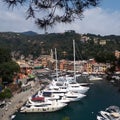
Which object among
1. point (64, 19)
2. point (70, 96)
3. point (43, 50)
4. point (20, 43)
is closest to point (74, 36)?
point (43, 50)

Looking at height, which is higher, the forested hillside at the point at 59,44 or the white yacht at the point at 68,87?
the forested hillside at the point at 59,44

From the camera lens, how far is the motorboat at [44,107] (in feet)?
103

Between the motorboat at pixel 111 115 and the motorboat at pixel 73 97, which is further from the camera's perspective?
the motorboat at pixel 73 97

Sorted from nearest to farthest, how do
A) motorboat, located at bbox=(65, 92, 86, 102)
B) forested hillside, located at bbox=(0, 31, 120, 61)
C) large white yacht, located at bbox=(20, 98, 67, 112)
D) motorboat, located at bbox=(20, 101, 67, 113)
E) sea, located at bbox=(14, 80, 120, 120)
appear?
sea, located at bbox=(14, 80, 120, 120) < motorboat, located at bbox=(20, 101, 67, 113) < large white yacht, located at bbox=(20, 98, 67, 112) < motorboat, located at bbox=(65, 92, 86, 102) < forested hillside, located at bbox=(0, 31, 120, 61)

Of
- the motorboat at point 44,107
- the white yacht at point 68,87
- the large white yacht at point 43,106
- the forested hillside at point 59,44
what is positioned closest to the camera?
the motorboat at point 44,107

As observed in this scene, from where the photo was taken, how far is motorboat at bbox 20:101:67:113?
103 ft

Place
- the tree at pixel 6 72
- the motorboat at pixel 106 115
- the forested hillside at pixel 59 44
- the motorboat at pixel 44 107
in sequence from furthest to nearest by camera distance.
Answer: the forested hillside at pixel 59 44 → the tree at pixel 6 72 → the motorboat at pixel 44 107 → the motorboat at pixel 106 115

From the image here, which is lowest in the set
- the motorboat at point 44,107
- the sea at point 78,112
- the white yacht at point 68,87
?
the sea at point 78,112

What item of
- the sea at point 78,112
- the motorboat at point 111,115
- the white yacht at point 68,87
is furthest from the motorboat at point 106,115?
the white yacht at point 68,87

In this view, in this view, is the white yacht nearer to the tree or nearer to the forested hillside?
the tree

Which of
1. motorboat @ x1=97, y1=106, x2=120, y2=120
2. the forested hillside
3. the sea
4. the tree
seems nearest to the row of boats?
the sea

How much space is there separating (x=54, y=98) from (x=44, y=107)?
3.60 m

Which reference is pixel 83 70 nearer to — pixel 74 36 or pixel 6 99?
pixel 74 36

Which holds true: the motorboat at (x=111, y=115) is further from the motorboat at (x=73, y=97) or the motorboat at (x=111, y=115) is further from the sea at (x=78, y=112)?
the motorboat at (x=73, y=97)
